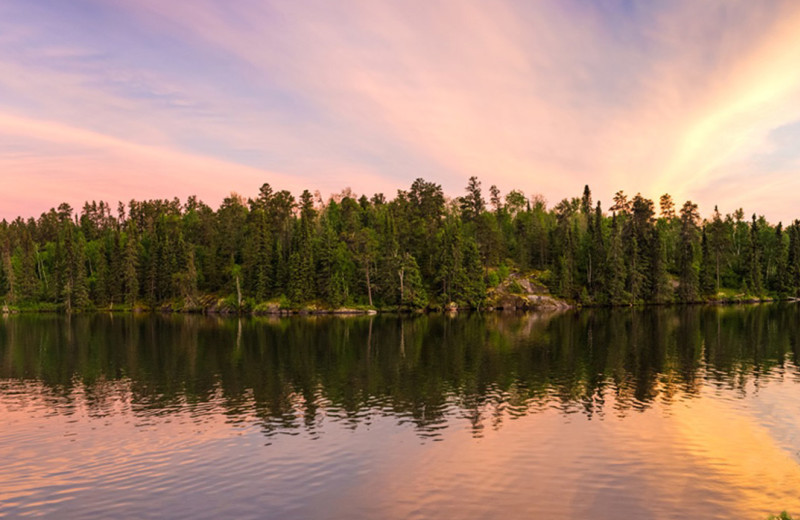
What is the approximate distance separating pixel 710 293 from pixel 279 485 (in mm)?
179070

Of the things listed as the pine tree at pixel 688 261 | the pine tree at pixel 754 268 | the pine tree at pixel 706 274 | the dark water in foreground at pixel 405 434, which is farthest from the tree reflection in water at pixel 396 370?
the pine tree at pixel 754 268

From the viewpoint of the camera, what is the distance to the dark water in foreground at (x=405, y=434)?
872 inches

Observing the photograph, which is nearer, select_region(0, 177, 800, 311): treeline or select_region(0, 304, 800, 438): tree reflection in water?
select_region(0, 304, 800, 438): tree reflection in water

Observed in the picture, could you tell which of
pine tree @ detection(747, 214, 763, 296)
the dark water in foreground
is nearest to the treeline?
pine tree @ detection(747, 214, 763, 296)

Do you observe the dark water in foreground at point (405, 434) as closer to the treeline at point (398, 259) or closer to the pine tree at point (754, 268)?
the treeline at point (398, 259)

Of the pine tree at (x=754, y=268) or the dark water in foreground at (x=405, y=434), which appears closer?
the dark water in foreground at (x=405, y=434)

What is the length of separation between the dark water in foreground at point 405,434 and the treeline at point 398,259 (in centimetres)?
8603

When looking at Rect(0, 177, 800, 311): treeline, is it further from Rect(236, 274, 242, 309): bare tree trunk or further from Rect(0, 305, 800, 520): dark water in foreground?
Rect(0, 305, 800, 520): dark water in foreground

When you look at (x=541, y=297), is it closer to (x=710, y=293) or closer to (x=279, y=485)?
(x=710, y=293)

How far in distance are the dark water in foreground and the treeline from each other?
282 feet

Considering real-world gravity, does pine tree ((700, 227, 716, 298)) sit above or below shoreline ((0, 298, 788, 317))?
above

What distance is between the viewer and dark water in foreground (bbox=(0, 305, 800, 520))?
22.2 metres

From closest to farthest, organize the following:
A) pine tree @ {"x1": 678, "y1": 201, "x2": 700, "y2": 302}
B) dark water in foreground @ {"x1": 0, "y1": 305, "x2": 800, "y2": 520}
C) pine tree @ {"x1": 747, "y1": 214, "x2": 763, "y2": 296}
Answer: dark water in foreground @ {"x1": 0, "y1": 305, "x2": 800, "y2": 520}
pine tree @ {"x1": 678, "y1": 201, "x2": 700, "y2": 302}
pine tree @ {"x1": 747, "y1": 214, "x2": 763, "y2": 296}

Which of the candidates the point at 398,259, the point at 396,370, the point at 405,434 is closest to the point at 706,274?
the point at 398,259
